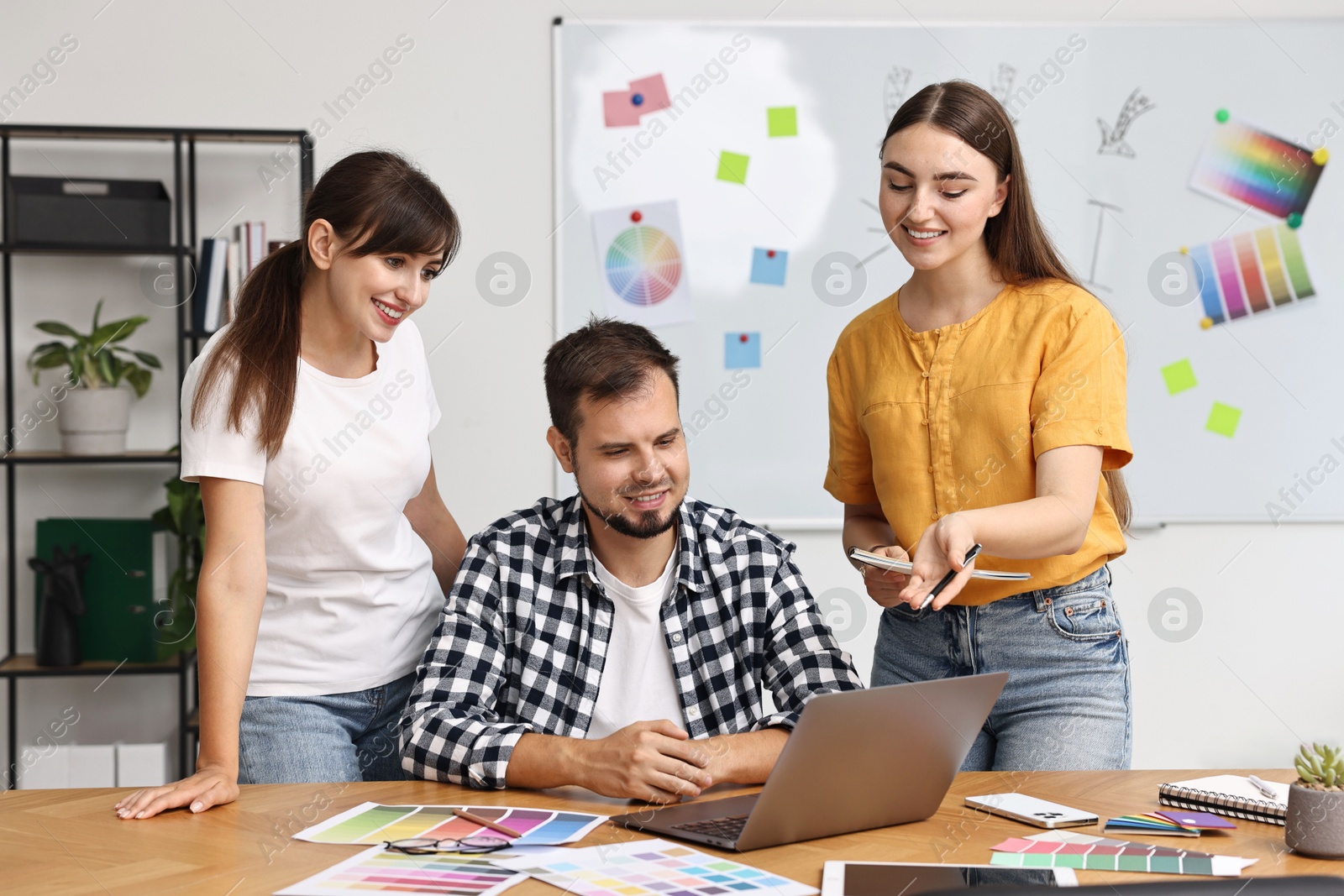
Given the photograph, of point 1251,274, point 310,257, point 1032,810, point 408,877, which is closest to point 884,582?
point 1032,810

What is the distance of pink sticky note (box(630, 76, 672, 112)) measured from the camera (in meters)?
3.08

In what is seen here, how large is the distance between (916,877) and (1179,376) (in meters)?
2.52

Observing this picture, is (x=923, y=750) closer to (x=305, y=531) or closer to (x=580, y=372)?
(x=580, y=372)

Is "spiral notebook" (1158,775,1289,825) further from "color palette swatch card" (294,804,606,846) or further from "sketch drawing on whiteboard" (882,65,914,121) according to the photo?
"sketch drawing on whiteboard" (882,65,914,121)

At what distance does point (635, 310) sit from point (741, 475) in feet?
1.80

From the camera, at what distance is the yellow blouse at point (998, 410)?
4.90 feet

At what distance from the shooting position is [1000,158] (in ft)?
5.06

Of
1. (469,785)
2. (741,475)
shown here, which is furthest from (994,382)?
(741,475)

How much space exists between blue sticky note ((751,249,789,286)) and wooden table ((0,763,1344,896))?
1.94 m

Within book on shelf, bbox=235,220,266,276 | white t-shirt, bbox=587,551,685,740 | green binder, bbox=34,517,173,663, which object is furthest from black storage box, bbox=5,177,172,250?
white t-shirt, bbox=587,551,685,740

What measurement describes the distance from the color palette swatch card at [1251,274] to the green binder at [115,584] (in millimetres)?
2993

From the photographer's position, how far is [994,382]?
153 cm

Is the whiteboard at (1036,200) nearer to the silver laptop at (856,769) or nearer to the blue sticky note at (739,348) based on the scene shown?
the blue sticky note at (739,348)

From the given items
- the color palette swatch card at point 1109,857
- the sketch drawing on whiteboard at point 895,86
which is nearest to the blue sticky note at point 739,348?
the sketch drawing on whiteboard at point 895,86
